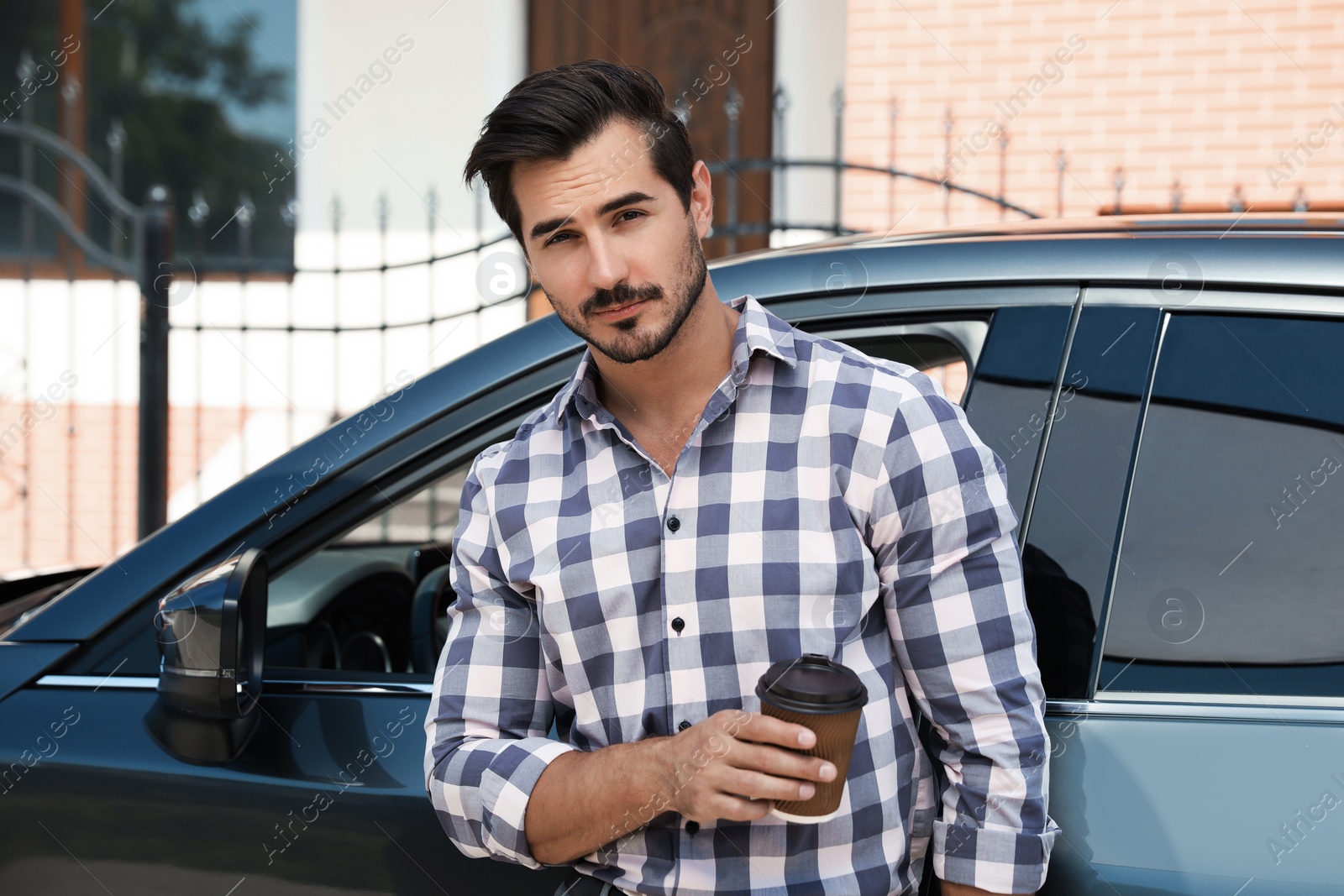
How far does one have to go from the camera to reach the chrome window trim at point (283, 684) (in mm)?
1697

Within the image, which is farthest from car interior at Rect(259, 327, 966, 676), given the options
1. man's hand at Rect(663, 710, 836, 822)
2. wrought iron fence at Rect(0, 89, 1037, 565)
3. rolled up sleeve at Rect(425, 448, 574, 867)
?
wrought iron fence at Rect(0, 89, 1037, 565)

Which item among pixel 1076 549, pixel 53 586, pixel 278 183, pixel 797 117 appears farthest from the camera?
pixel 278 183

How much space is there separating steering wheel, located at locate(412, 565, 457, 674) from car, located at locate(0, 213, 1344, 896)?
1.21 feet

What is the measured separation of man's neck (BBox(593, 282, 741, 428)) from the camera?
1.49 m

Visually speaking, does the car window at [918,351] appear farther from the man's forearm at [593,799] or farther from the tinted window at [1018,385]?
the man's forearm at [593,799]

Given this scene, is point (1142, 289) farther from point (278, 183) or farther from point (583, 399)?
point (278, 183)

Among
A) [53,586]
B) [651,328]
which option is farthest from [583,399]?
[53,586]

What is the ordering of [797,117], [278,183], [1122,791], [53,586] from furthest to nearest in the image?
[278,183], [797,117], [53,586], [1122,791]

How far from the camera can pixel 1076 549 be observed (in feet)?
4.75

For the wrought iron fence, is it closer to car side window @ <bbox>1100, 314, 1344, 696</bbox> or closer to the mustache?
the mustache

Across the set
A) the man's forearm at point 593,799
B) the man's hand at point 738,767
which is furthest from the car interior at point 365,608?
the man's hand at point 738,767

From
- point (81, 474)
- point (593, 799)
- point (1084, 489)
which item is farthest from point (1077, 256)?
point (81, 474)

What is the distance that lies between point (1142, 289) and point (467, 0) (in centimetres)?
608

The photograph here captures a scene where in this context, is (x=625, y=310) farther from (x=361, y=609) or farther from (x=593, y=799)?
(x=361, y=609)
